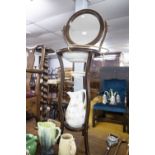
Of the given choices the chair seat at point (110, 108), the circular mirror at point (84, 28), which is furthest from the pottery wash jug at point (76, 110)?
the chair seat at point (110, 108)

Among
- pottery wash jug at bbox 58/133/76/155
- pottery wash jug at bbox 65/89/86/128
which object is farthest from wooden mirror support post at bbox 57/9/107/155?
pottery wash jug at bbox 58/133/76/155

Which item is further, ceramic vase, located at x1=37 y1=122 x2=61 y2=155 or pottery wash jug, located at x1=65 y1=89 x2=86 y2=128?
pottery wash jug, located at x1=65 y1=89 x2=86 y2=128

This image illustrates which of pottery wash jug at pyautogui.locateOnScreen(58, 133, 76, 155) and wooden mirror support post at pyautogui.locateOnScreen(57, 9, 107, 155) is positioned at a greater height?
wooden mirror support post at pyautogui.locateOnScreen(57, 9, 107, 155)

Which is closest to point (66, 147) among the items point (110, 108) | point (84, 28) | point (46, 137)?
point (46, 137)

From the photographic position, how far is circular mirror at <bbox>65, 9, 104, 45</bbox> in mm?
1326

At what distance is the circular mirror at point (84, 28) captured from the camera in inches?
52.2

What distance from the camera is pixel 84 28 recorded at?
57.8 inches

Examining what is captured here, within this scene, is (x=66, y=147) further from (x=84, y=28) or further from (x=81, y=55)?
(x=84, y=28)

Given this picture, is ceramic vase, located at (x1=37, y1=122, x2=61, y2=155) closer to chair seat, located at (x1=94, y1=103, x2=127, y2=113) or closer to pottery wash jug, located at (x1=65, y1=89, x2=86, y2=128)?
pottery wash jug, located at (x1=65, y1=89, x2=86, y2=128)

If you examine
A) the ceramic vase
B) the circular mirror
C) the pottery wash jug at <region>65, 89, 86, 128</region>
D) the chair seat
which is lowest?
the chair seat

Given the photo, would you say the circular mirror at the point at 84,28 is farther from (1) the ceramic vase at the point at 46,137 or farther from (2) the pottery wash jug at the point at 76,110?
(1) the ceramic vase at the point at 46,137
